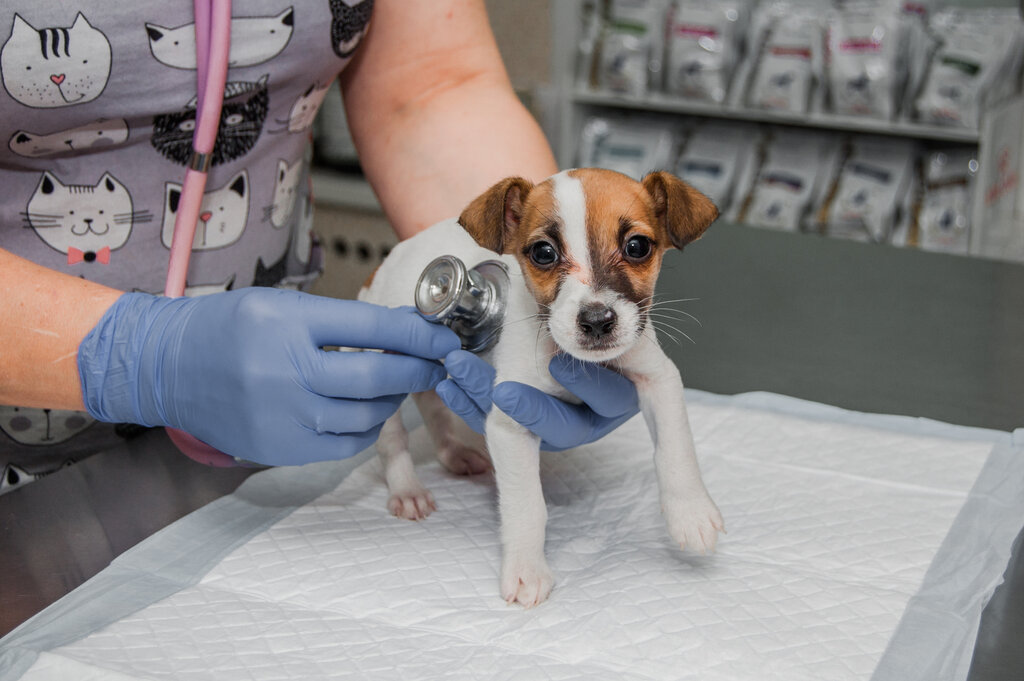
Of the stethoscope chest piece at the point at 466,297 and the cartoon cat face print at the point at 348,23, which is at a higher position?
the cartoon cat face print at the point at 348,23

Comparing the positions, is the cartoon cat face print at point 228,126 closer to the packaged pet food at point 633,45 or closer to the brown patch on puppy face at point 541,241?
the brown patch on puppy face at point 541,241

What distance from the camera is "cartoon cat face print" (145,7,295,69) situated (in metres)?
1.07

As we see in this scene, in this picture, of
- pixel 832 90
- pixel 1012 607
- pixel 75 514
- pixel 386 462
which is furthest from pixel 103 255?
pixel 832 90

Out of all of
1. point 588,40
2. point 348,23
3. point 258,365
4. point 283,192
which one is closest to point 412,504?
point 258,365

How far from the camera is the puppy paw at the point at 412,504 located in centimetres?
109

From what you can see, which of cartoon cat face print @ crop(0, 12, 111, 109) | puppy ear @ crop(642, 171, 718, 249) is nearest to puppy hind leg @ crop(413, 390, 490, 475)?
puppy ear @ crop(642, 171, 718, 249)

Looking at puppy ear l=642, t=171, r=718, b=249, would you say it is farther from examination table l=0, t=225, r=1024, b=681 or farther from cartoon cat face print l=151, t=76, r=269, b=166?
cartoon cat face print l=151, t=76, r=269, b=166

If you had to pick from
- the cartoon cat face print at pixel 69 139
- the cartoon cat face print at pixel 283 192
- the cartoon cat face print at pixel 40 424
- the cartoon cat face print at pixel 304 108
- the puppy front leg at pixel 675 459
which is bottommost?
the cartoon cat face print at pixel 40 424

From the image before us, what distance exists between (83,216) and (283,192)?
0.26 m

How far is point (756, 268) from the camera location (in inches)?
66.6

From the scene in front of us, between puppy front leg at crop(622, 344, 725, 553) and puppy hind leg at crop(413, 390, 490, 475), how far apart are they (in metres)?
0.30

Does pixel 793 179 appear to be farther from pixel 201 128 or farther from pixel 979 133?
pixel 201 128

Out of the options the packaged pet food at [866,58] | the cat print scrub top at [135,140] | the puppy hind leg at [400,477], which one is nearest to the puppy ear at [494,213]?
the puppy hind leg at [400,477]

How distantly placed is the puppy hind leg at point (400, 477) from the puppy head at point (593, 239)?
0.28 metres
